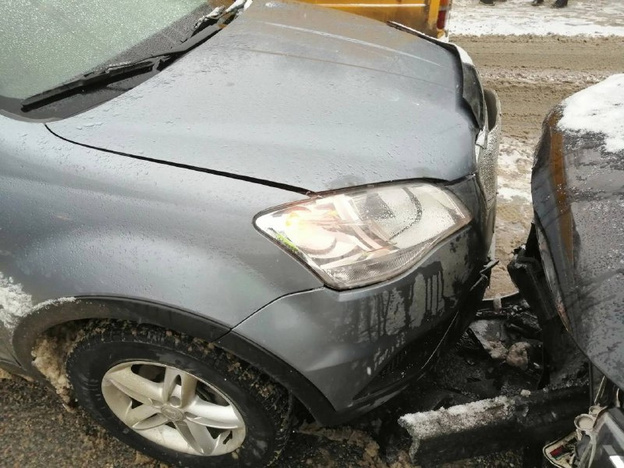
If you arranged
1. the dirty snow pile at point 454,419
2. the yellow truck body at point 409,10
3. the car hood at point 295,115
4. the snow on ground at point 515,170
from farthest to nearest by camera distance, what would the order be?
1. the yellow truck body at point 409,10
2. the snow on ground at point 515,170
3. the dirty snow pile at point 454,419
4. the car hood at point 295,115

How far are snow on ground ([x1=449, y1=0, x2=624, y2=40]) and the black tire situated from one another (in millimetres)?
6019

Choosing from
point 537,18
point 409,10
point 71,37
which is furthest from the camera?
point 537,18

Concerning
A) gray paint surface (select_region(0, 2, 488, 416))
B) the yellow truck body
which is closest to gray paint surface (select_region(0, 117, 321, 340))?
gray paint surface (select_region(0, 2, 488, 416))

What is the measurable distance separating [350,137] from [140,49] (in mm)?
1006

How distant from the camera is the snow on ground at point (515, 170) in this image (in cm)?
353

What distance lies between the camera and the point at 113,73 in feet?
6.18

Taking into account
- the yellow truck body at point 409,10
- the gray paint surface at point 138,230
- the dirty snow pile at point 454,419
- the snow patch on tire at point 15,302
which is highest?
the yellow truck body at point 409,10

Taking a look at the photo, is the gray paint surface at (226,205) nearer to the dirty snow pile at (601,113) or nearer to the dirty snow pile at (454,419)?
the dirty snow pile at (454,419)

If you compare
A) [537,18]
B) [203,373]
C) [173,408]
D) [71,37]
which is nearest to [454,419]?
[203,373]

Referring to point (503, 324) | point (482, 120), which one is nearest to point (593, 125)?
point (482, 120)

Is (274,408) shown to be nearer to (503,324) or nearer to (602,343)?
(602,343)

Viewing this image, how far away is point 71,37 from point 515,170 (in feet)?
9.62

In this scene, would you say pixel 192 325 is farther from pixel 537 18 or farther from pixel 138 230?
pixel 537 18

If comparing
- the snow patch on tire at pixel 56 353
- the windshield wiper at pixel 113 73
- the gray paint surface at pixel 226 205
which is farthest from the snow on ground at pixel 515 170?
the snow patch on tire at pixel 56 353
